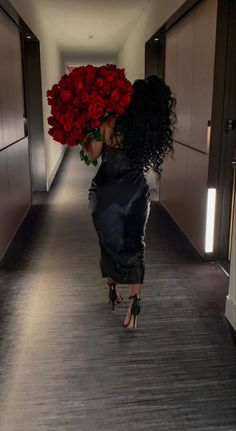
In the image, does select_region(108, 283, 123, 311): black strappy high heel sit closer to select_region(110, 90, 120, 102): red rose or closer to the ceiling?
select_region(110, 90, 120, 102): red rose

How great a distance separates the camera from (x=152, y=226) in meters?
4.50

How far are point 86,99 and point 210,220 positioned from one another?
1.88 m

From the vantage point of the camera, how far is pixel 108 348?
2.28 metres

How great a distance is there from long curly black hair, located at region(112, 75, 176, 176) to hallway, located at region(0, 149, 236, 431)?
111 cm

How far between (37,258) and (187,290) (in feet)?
4.63

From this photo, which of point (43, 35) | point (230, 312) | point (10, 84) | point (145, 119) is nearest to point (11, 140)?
point (10, 84)

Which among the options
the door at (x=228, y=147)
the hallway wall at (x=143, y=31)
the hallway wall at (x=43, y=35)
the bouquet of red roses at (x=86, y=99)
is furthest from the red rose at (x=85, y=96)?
the hallway wall at (x=43, y=35)

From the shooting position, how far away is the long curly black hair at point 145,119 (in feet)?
6.84

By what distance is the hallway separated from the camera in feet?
5.88

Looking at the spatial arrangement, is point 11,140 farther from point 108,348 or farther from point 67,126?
point 108,348

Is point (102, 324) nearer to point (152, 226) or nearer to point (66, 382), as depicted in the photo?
point (66, 382)

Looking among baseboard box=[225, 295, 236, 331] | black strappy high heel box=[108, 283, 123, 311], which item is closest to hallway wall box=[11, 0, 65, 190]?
black strappy high heel box=[108, 283, 123, 311]

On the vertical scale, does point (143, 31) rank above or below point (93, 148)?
above

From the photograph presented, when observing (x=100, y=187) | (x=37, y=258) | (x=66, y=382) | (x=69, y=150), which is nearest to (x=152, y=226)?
(x=37, y=258)
